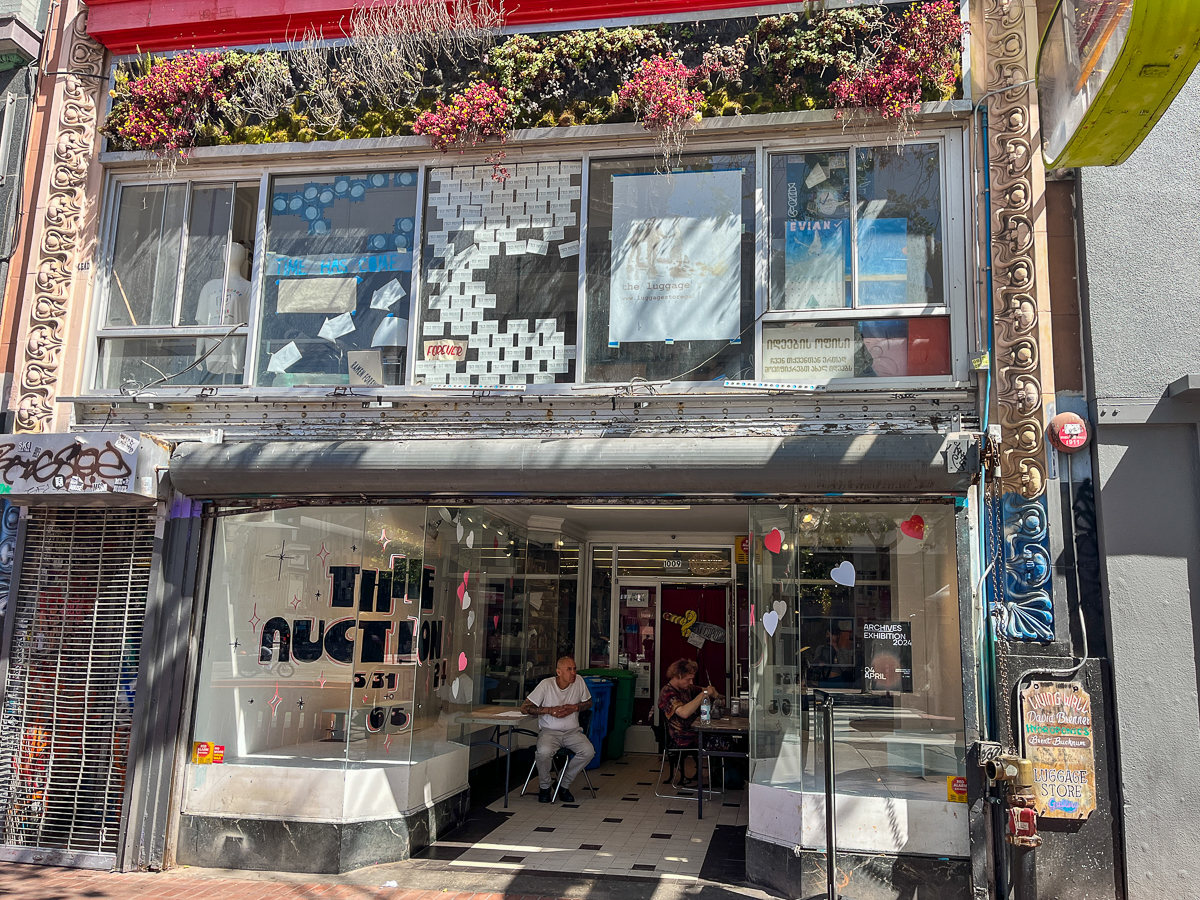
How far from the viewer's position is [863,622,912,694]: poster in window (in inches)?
268

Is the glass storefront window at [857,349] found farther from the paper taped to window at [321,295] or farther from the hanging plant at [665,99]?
the paper taped to window at [321,295]

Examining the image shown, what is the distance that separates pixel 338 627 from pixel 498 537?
267 centimetres

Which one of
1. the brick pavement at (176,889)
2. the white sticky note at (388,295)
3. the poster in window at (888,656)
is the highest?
the white sticky note at (388,295)

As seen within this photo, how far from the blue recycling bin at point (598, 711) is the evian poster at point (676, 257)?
574 centimetres

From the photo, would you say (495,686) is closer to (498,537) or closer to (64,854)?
(498,537)

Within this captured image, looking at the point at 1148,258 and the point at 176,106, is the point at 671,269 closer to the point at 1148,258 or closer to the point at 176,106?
the point at 1148,258

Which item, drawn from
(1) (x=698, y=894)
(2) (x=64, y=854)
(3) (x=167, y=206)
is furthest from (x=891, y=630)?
(3) (x=167, y=206)

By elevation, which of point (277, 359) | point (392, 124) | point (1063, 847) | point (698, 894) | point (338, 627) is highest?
point (392, 124)

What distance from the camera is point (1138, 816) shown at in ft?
19.7

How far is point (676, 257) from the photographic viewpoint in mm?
7590

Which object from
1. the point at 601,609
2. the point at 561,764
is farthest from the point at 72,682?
the point at 601,609

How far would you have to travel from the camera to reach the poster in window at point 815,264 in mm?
7289

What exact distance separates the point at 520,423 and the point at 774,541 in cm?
228

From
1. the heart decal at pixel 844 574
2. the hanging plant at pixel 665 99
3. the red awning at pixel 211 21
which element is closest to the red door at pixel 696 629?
the heart decal at pixel 844 574
